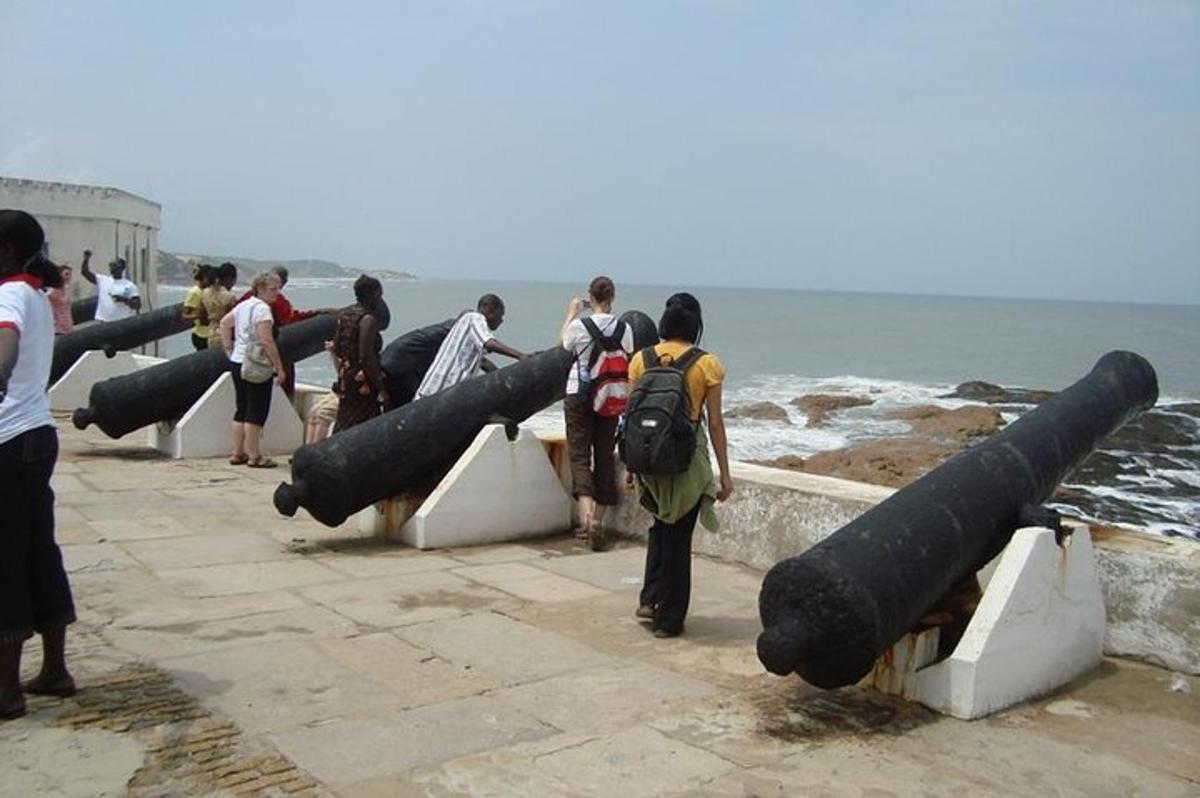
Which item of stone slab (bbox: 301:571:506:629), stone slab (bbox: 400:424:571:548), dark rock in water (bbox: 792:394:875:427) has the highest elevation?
stone slab (bbox: 400:424:571:548)

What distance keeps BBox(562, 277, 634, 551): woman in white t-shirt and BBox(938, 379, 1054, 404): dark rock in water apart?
29.0m

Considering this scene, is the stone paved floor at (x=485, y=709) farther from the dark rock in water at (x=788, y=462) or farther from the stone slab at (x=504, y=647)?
the dark rock in water at (x=788, y=462)

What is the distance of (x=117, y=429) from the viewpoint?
10109mm

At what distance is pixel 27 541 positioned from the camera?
4066 millimetres

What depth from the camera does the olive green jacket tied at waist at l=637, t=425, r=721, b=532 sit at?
5250 millimetres

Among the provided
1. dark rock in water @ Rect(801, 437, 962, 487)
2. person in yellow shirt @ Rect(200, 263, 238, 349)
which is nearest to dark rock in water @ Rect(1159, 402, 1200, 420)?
dark rock in water @ Rect(801, 437, 962, 487)

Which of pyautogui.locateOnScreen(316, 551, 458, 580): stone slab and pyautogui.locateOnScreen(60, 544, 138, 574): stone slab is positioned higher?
pyautogui.locateOnScreen(316, 551, 458, 580): stone slab

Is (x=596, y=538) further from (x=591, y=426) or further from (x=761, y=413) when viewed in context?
(x=761, y=413)

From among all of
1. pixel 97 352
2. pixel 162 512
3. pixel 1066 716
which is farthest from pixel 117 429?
pixel 1066 716

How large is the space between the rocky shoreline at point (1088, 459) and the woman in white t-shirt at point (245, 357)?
984 centimetres

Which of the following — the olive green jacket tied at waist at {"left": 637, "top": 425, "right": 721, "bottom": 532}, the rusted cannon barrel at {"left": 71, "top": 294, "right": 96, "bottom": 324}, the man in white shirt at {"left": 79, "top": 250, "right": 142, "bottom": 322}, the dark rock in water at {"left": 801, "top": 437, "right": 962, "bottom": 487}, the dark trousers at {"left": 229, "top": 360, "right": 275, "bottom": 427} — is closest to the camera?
the olive green jacket tied at waist at {"left": 637, "top": 425, "right": 721, "bottom": 532}

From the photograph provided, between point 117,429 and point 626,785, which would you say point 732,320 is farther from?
point 626,785

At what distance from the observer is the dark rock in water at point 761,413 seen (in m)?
31.2

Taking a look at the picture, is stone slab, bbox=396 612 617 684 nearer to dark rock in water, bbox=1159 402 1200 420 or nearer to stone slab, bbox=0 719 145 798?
stone slab, bbox=0 719 145 798
